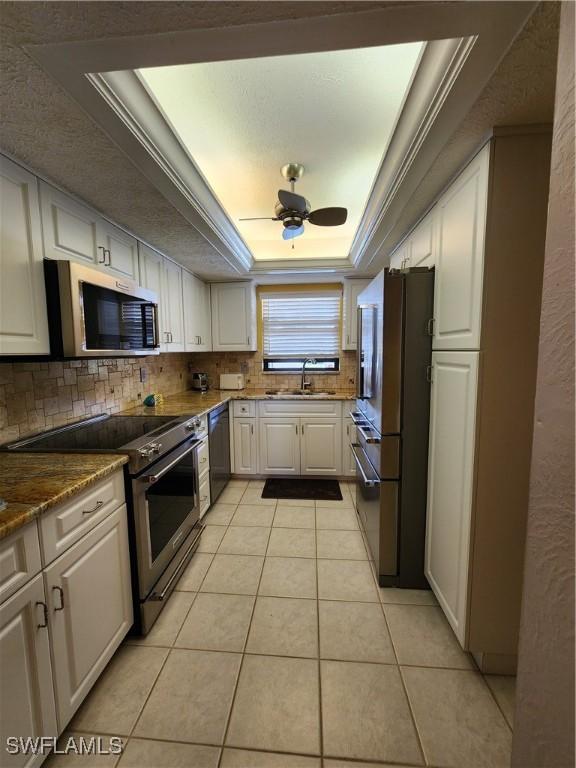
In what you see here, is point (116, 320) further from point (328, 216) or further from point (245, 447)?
point (245, 447)

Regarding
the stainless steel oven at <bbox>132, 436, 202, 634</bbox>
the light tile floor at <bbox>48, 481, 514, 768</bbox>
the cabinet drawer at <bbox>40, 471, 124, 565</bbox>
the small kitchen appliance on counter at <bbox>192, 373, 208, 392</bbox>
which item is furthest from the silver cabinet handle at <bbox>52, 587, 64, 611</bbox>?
the small kitchen appliance on counter at <bbox>192, 373, 208, 392</bbox>

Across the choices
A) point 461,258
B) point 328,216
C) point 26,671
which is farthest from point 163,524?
point 328,216

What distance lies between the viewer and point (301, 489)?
3.25 metres

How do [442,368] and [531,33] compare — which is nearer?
[531,33]

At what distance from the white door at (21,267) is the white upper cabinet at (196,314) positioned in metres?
1.63

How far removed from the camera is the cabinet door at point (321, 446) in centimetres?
333

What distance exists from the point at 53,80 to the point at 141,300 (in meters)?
1.18

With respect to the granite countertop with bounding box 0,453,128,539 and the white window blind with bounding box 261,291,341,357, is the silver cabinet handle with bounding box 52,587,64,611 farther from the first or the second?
the white window blind with bounding box 261,291,341,357

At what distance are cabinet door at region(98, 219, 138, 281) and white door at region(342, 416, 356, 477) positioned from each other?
7.55 feet

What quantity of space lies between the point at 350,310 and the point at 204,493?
7.93 ft

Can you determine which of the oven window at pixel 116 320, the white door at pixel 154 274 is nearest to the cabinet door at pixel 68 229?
the oven window at pixel 116 320

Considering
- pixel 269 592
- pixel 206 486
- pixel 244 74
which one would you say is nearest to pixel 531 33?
pixel 244 74

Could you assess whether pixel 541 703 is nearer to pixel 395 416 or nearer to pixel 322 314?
pixel 395 416

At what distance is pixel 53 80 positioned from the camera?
Result: 0.94 metres
